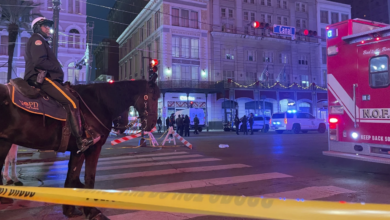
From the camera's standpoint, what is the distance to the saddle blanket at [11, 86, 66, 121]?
3680 mm

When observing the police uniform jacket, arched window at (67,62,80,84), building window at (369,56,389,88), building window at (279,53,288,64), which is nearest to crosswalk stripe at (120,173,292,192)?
the police uniform jacket

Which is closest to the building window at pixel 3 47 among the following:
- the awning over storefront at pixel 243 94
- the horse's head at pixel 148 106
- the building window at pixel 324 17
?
the awning over storefront at pixel 243 94

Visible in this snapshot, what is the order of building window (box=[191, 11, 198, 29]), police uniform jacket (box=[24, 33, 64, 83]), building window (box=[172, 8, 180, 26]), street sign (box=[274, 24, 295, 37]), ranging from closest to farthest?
police uniform jacket (box=[24, 33, 64, 83]) < street sign (box=[274, 24, 295, 37]) < building window (box=[172, 8, 180, 26]) < building window (box=[191, 11, 198, 29])

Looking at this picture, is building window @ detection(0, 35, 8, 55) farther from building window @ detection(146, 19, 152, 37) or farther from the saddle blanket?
the saddle blanket

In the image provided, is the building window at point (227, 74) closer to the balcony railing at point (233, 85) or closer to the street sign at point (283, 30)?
the balcony railing at point (233, 85)

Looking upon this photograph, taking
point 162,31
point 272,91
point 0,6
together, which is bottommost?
point 272,91

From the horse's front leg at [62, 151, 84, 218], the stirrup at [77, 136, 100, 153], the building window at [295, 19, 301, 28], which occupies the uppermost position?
the building window at [295, 19, 301, 28]

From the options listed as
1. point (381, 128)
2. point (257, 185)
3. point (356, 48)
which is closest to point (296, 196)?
point (257, 185)

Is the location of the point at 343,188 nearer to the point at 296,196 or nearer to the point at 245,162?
the point at 296,196

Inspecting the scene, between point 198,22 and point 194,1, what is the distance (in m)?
2.83

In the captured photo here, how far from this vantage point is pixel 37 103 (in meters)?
3.77

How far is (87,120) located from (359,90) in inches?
245

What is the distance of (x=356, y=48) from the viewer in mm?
6742

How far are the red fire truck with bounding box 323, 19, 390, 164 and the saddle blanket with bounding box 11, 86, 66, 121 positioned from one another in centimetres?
634
